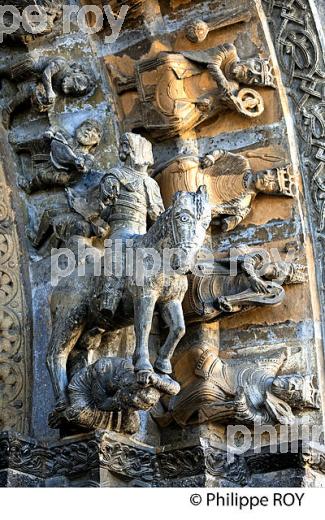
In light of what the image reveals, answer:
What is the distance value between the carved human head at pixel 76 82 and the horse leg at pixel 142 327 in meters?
1.46

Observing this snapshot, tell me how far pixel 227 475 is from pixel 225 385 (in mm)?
489

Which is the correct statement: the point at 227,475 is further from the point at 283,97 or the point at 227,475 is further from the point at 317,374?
the point at 283,97

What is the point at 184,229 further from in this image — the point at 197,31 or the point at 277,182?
the point at 197,31

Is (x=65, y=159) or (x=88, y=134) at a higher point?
(x=88, y=134)

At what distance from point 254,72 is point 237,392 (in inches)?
69.2

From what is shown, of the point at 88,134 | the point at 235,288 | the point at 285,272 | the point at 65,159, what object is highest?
the point at 88,134

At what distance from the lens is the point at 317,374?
9.55 metres

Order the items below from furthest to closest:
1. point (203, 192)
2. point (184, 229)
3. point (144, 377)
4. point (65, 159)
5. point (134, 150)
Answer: point (65, 159)
point (134, 150)
point (203, 192)
point (184, 229)
point (144, 377)

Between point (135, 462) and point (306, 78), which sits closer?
point (135, 462)

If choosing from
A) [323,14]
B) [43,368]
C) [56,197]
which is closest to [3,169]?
[56,197]

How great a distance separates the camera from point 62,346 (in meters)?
9.36

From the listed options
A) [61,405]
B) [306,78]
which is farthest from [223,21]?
[61,405]

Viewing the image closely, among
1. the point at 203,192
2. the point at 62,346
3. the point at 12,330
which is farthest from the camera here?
the point at 12,330
